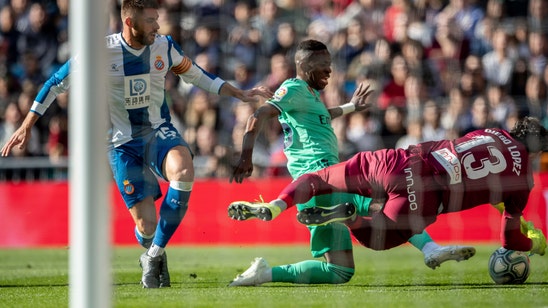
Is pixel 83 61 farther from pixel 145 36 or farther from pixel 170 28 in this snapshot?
pixel 170 28

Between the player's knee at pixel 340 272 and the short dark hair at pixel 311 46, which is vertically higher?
the short dark hair at pixel 311 46

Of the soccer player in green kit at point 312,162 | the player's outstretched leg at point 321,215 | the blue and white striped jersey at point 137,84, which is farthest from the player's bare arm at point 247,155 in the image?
the blue and white striped jersey at point 137,84

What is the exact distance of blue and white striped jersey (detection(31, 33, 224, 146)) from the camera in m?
7.61

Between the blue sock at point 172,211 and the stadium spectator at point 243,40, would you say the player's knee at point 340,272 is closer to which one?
the blue sock at point 172,211

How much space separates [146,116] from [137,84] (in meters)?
0.28

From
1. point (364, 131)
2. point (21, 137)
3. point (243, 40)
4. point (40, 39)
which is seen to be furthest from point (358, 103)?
point (40, 39)

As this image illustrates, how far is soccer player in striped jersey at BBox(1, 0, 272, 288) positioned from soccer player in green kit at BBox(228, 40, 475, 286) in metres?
0.37

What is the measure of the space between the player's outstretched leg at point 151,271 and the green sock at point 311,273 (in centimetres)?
92

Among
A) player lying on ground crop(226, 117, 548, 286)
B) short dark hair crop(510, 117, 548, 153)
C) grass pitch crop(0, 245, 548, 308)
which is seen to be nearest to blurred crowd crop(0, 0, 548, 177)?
grass pitch crop(0, 245, 548, 308)

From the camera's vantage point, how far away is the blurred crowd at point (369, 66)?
12.2 metres

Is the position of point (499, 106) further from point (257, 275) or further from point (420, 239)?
point (257, 275)

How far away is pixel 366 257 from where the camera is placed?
10.7m

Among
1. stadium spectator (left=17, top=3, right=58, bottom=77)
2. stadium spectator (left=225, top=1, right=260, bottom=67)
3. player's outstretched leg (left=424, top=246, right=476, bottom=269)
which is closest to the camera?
player's outstretched leg (left=424, top=246, right=476, bottom=269)

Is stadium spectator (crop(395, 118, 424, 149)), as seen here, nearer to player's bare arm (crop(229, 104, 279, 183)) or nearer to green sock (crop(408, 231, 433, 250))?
green sock (crop(408, 231, 433, 250))
